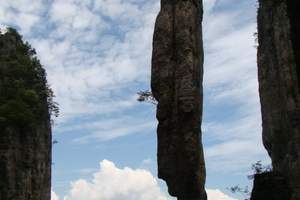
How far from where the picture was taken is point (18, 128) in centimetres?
4188

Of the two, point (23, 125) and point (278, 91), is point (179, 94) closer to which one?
point (278, 91)

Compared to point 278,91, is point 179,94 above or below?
below

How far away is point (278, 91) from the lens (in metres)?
37.6

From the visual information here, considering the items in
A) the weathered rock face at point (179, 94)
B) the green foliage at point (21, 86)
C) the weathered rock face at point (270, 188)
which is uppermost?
the green foliage at point (21, 86)

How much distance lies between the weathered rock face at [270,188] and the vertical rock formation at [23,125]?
99.3 ft

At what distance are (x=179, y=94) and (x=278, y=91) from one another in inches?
654

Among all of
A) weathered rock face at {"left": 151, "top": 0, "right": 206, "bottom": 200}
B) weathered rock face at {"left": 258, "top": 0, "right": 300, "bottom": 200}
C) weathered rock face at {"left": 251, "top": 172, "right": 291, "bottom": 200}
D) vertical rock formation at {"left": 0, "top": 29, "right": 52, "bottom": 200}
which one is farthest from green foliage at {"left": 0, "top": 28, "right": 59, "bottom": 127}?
weathered rock face at {"left": 251, "top": 172, "right": 291, "bottom": 200}

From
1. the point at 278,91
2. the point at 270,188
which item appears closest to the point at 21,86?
the point at 278,91

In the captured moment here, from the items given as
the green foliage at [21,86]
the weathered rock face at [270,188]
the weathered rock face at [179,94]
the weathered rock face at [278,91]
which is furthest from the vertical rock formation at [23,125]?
the weathered rock face at [270,188]

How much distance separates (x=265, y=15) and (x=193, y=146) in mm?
21937

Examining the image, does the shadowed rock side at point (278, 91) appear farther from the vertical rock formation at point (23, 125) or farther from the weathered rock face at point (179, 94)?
the vertical rock formation at point (23, 125)

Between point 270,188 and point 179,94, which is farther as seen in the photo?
Result: point 179,94

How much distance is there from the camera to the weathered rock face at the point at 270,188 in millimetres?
10477

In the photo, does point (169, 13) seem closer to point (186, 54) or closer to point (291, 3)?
point (186, 54)
